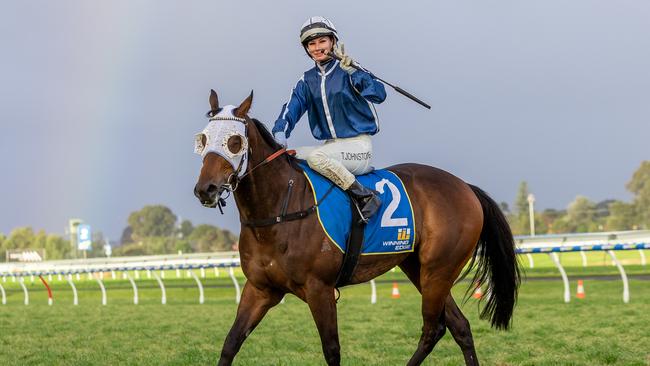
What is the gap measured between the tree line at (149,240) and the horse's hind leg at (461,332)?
62.9 metres

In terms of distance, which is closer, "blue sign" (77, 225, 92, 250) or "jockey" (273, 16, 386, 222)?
"jockey" (273, 16, 386, 222)

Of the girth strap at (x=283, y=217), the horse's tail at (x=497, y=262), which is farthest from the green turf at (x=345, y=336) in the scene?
the girth strap at (x=283, y=217)

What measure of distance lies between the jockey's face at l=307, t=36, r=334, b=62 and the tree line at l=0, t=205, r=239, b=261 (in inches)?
2498

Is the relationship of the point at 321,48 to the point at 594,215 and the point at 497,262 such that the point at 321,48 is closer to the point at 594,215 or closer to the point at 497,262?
the point at 497,262

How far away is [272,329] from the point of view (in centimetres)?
1009

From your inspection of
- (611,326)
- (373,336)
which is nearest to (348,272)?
(373,336)

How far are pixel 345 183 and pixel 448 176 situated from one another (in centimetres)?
125

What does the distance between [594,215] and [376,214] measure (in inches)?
3308

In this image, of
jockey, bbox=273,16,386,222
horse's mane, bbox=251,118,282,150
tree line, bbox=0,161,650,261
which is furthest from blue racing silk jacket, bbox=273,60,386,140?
tree line, bbox=0,161,650,261

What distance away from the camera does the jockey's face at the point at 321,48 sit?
547cm

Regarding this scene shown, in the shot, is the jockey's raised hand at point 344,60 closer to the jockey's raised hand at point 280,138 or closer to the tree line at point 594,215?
the jockey's raised hand at point 280,138

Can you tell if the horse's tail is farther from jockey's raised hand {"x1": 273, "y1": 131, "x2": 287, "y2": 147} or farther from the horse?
jockey's raised hand {"x1": 273, "y1": 131, "x2": 287, "y2": 147}

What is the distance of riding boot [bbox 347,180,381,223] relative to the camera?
5.35 meters

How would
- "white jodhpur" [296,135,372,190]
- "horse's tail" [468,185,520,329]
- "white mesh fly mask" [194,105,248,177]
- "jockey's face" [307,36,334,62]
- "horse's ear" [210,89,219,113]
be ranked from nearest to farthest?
"white mesh fly mask" [194,105,248,177] → "horse's ear" [210,89,219,113] → "white jodhpur" [296,135,372,190] → "jockey's face" [307,36,334,62] → "horse's tail" [468,185,520,329]
